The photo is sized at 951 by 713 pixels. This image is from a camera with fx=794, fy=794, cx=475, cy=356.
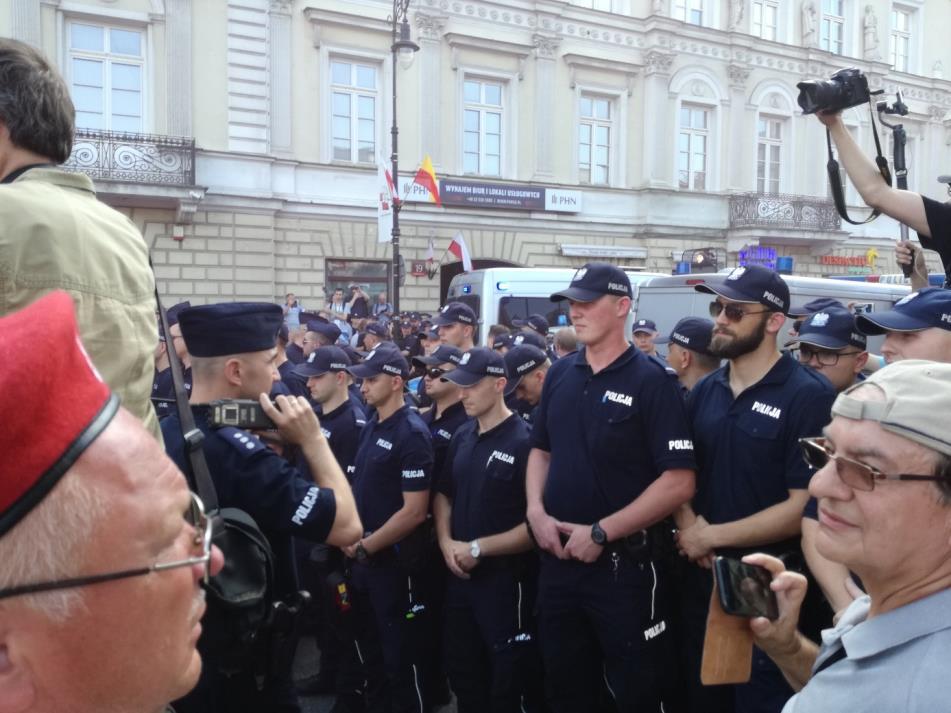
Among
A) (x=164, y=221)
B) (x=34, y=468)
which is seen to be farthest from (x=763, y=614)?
(x=164, y=221)

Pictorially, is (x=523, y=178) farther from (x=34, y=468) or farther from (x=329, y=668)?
(x=34, y=468)

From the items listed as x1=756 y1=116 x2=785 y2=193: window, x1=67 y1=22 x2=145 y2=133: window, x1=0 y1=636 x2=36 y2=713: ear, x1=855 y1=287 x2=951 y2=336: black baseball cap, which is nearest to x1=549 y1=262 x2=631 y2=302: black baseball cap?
x1=855 y1=287 x2=951 y2=336: black baseball cap

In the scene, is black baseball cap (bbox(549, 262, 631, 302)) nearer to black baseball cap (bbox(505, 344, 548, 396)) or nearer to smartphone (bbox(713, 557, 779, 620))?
black baseball cap (bbox(505, 344, 548, 396))

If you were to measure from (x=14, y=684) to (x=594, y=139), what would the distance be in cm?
2371

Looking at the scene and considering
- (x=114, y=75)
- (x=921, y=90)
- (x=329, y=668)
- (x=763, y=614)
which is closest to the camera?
(x=763, y=614)

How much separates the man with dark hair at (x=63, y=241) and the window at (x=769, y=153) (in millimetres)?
26297

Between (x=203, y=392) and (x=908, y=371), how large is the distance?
228 cm

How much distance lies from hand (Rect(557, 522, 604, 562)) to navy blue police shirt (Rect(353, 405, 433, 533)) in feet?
3.69

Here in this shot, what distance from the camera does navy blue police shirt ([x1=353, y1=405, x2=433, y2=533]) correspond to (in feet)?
14.5

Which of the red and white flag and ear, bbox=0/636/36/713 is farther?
the red and white flag

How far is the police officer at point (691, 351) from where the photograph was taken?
216 inches

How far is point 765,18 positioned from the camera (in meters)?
25.7

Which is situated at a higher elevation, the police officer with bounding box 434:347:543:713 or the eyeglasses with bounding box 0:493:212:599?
the eyeglasses with bounding box 0:493:212:599

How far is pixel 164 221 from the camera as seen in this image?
59.9ft
